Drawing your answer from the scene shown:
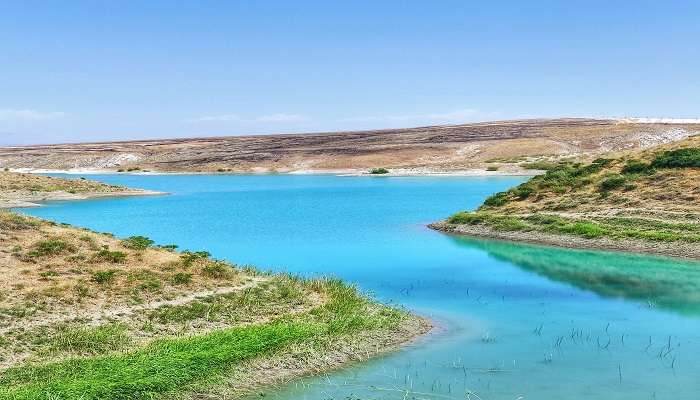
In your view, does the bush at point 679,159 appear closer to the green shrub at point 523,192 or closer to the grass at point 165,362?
the green shrub at point 523,192

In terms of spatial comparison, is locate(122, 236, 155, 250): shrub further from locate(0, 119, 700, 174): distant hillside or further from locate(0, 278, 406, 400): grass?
locate(0, 119, 700, 174): distant hillside

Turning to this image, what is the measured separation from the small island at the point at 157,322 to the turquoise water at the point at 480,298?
4.35 feet

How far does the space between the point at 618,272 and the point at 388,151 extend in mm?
125927

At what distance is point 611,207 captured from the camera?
4994cm

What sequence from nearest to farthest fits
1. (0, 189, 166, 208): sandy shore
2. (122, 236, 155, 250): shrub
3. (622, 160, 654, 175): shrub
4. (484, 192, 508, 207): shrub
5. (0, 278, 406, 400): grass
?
(0, 278, 406, 400): grass
(122, 236, 155, 250): shrub
(622, 160, 654, 175): shrub
(484, 192, 508, 207): shrub
(0, 189, 166, 208): sandy shore

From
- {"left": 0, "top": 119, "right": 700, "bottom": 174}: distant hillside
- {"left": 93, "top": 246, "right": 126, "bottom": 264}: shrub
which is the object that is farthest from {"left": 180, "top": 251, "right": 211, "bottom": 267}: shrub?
{"left": 0, "top": 119, "right": 700, "bottom": 174}: distant hillside

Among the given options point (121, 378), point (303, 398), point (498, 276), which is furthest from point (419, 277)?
point (121, 378)

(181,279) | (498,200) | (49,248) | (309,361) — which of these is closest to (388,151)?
(498,200)

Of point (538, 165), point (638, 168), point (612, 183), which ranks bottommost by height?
point (538, 165)

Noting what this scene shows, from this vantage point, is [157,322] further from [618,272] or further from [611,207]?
[611,207]

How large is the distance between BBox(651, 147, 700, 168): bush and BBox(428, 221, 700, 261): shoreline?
1571 centimetres

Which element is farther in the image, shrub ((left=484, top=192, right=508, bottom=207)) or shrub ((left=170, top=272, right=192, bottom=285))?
shrub ((left=484, top=192, right=508, bottom=207))

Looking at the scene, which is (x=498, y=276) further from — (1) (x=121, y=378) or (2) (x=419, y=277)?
(1) (x=121, y=378)

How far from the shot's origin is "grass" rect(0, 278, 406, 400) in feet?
52.1
